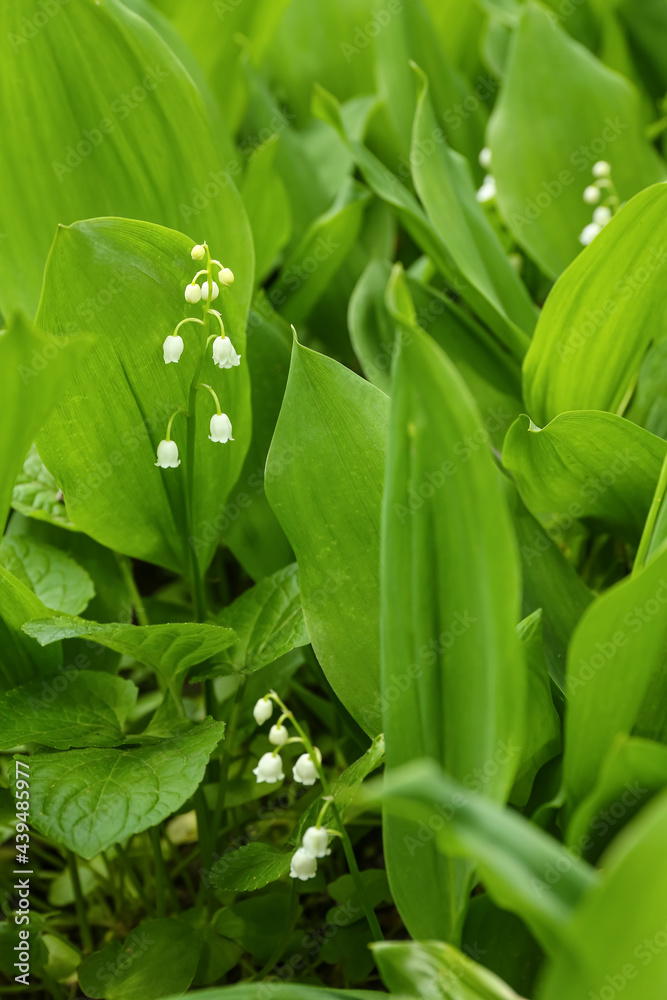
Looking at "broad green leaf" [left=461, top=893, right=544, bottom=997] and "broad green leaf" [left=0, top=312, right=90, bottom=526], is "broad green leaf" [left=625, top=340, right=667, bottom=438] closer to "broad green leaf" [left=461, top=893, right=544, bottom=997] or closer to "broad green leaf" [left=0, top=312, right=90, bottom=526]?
"broad green leaf" [left=461, top=893, right=544, bottom=997]

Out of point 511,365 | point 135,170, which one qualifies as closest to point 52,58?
point 135,170

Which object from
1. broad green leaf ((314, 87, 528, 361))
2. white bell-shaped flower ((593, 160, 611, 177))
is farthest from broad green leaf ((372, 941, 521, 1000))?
white bell-shaped flower ((593, 160, 611, 177))

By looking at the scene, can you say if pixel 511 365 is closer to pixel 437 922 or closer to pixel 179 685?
pixel 179 685

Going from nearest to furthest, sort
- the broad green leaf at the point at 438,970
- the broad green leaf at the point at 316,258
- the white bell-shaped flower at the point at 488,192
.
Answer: the broad green leaf at the point at 438,970, the broad green leaf at the point at 316,258, the white bell-shaped flower at the point at 488,192

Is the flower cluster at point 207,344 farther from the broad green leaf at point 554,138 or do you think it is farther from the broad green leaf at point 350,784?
the broad green leaf at point 554,138

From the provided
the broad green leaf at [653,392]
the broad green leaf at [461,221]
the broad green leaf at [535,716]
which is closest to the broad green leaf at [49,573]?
the broad green leaf at [535,716]
